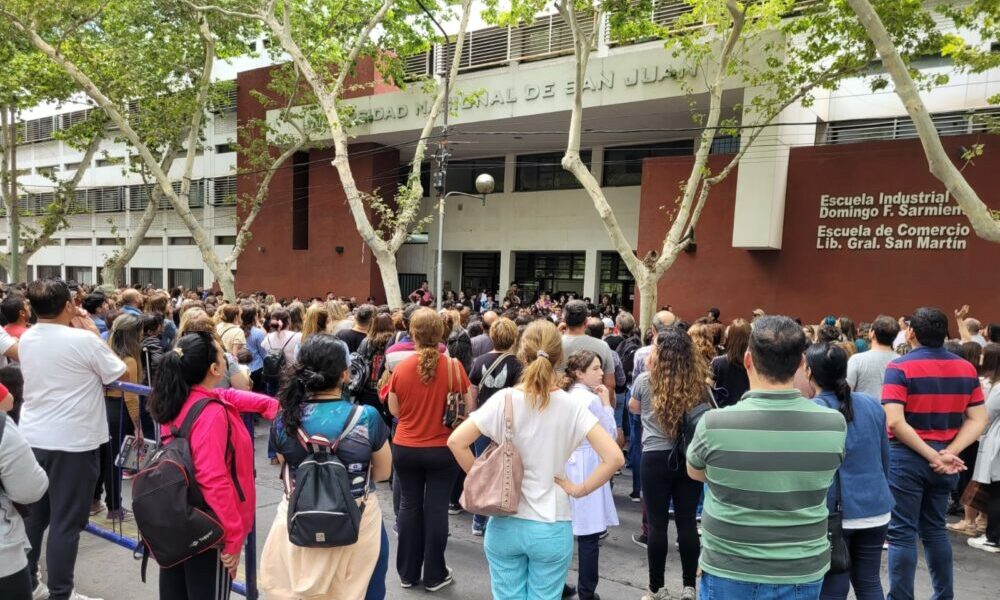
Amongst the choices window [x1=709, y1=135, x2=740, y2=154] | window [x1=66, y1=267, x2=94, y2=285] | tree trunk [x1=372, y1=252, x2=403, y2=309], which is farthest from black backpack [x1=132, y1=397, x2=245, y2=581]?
window [x1=66, y1=267, x2=94, y2=285]

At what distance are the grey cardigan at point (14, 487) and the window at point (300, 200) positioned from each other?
19766 mm

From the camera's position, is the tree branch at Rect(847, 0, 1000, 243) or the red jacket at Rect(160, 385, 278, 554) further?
the tree branch at Rect(847, 0, 1000, 243)

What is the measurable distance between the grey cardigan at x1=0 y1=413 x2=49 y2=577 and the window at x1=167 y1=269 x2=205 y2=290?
84.5 ft

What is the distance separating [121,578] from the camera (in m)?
3.84

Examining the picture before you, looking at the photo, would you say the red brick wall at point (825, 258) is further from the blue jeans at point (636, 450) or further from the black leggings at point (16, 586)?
the black leggings at point (16, 586)

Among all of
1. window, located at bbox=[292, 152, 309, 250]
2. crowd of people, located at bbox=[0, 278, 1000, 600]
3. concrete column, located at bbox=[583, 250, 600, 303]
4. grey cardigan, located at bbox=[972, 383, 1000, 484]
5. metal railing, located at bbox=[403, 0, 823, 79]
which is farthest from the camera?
window, located at bbox=[292, 152, 309, 250]

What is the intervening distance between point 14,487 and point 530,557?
200cm

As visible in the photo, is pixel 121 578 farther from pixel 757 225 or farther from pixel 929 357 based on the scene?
pixel 757 225

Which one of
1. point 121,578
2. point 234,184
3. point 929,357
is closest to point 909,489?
point 929,357

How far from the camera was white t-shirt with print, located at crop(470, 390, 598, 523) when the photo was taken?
104 inches

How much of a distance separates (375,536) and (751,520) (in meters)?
1.62

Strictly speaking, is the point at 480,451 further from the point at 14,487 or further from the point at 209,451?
the point at 14,487

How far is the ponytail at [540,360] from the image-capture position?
8.60 ft

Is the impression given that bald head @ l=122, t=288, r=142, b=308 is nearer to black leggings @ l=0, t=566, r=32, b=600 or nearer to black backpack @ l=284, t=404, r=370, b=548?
black leggings @ l=0, t=566, r=32, b=600
